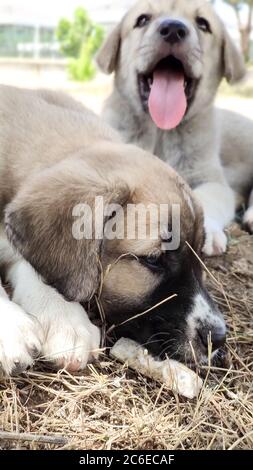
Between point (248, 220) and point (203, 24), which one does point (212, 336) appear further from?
point (203, 24)

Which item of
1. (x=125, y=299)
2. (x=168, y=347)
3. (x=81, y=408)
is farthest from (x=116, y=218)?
(x=81, y=408)

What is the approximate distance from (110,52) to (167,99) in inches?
31.0

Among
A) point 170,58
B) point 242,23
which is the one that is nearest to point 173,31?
point 170,58

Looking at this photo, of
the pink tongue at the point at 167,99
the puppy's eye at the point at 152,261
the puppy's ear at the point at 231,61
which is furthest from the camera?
the puppy's ear at the point at 231,61

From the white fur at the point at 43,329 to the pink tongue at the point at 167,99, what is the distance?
2431 millimetres

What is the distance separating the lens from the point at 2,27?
28625 millimetres

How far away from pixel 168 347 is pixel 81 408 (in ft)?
1.59

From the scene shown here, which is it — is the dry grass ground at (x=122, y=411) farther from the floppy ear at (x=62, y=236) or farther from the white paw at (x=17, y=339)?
the floppy ear at (x=62, y=236)

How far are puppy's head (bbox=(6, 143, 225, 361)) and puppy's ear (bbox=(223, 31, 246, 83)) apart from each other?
9.35 ft

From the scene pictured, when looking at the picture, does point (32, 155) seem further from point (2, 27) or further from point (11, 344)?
point (2, 27)

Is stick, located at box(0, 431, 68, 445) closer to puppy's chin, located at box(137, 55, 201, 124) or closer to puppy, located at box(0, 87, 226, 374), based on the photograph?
puppy, located at box(0, 87, 226, 374)

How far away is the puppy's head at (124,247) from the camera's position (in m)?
2.76

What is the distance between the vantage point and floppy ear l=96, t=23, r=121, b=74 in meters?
5.60

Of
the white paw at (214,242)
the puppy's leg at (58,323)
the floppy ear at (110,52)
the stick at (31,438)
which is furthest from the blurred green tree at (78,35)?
the stick at (31,438)
